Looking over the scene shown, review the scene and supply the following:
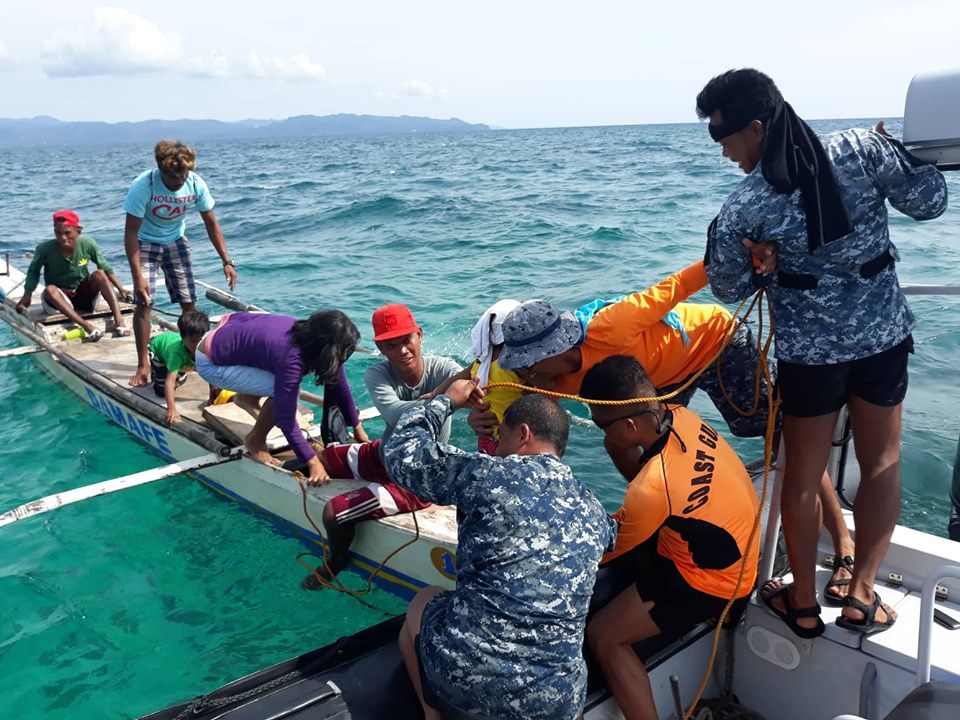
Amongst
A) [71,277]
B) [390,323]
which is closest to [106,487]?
[390,323]

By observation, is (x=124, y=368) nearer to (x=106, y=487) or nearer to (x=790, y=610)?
(x=106, y=487)

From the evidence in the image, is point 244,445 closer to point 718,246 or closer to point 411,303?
point 718,246

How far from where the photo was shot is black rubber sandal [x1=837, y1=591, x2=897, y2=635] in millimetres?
2633

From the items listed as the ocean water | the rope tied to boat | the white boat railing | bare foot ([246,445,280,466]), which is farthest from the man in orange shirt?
bare foot ([246,445,280,466])

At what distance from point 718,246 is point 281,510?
12.3ft

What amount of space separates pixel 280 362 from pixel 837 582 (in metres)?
3.36

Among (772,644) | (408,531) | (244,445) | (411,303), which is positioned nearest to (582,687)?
(772,644)

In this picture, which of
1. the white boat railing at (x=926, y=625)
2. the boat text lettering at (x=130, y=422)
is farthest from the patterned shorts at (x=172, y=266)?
the white boat railing at (x=926, y=625)

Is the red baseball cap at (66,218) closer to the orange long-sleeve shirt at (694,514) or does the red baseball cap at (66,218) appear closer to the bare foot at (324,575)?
the bare foot at (324,575)

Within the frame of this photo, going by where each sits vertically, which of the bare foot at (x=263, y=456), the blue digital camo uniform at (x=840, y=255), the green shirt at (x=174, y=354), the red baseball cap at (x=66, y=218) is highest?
the blue digital camo uniform at (x=840, y=255)

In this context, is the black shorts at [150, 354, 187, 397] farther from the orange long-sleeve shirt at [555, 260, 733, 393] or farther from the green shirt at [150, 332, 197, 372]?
the orange long-sleeve shirt at [555, 260, 733, 393]

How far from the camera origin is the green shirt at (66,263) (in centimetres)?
844

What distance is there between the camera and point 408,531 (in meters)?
4.26

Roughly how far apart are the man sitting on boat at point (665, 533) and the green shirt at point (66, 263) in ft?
25.4
